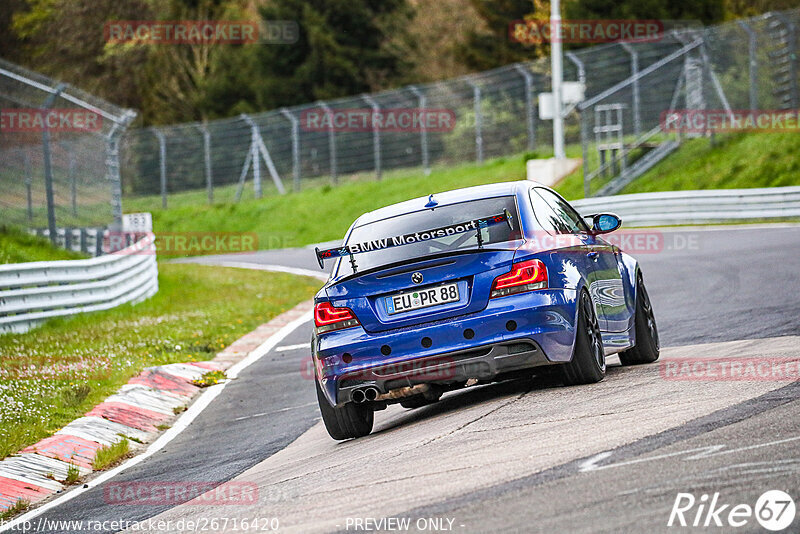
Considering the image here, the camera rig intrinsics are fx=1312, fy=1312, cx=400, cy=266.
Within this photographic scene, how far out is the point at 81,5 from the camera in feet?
210

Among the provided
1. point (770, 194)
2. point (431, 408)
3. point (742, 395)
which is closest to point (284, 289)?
point (770, 194)

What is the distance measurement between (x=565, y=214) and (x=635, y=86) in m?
24.0

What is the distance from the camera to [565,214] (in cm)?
944

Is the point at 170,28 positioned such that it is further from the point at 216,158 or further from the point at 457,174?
the point at 457,174

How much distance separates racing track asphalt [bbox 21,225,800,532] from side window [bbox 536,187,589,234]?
107 cm

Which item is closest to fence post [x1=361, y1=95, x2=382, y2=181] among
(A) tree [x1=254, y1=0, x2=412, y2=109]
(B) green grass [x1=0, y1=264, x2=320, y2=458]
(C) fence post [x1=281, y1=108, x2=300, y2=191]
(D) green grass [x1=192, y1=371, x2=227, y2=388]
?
(C) fence post [x1=281, y1=108, x2=300, y2=191]

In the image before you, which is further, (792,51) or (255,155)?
(255,155)

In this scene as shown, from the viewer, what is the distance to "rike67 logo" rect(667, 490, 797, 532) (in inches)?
188

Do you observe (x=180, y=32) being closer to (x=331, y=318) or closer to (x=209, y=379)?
(x=209, y=379)

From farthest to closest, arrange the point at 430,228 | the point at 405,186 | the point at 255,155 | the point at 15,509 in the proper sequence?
the point at 255,155 < the point at 405,186 < the point at 430,228 < the point at 15,509

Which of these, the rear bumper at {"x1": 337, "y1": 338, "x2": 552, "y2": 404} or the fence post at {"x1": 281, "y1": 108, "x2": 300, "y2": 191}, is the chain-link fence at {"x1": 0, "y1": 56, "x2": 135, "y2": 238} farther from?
the fence post at {"x1": 281, "y1": 108, "x2": 300, "y2": 191}

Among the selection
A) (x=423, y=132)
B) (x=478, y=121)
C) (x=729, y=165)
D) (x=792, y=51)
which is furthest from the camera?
(x=423, y=132)

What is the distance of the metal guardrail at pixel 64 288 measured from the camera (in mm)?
15594

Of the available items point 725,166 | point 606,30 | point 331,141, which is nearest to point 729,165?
point 725,166
